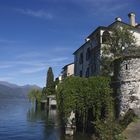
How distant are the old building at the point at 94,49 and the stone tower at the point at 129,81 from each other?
37.8 ft

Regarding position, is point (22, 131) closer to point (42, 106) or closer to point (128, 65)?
point (128, 65)

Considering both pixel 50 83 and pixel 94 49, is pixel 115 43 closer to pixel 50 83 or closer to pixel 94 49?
pixel 94 49

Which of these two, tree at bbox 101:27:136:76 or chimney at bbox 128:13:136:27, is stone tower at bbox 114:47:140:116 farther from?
chimney at bbox 128:13:136:27


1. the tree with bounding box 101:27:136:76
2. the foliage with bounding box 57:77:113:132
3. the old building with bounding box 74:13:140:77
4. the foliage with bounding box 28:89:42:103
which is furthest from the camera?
the foliage with bounding box 28:89:42:103

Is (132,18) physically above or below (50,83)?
above

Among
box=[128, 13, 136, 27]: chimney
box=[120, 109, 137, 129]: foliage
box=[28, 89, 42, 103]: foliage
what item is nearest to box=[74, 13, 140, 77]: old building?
box=[128, 13, 136, 27]: chimney

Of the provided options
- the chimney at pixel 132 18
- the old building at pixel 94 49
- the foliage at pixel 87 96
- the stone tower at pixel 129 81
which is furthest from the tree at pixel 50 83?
the stone tower at pixel 129 81

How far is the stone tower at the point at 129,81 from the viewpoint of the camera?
3288 cm

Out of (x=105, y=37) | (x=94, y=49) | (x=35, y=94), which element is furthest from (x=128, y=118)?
(x=35, y=94)

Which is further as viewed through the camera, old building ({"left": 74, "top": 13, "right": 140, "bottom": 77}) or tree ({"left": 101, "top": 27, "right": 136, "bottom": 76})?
old building ({"left": 74, "top": 13, "right": 140, "bottom": 77})

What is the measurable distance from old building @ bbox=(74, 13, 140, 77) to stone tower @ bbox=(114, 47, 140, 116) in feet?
37.8

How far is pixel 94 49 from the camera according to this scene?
48.8 meters

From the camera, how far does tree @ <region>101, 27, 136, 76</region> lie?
43.2 m

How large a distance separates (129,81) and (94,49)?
16370mm
